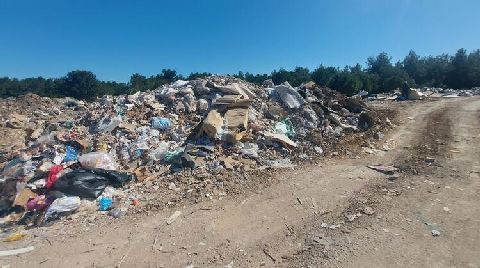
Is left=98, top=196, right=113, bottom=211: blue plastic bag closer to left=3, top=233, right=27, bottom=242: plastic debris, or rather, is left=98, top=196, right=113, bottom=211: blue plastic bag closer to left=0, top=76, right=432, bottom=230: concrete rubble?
left=0, top=76, right=432, bottom=230: concrete rubble

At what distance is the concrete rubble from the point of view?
5379mm

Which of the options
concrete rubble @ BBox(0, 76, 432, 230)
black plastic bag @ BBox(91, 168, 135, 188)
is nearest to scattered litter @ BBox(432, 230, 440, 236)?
concrete rubble @ BBox(0, 76, 432, 230)

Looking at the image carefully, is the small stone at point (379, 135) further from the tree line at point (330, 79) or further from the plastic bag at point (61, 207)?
the tree line at point (330, 79)

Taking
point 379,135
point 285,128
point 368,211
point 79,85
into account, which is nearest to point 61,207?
point 368,211

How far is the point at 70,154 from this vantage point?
262 inches

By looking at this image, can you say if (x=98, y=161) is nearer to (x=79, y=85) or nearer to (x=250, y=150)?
(x=250, y=150)

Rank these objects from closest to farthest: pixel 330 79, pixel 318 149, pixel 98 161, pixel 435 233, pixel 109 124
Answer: pixel 435 233 < pixel 98 161 < pixel 318 149 < pixel 109 124 < pixel 330 79

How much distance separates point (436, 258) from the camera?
351 centimetres

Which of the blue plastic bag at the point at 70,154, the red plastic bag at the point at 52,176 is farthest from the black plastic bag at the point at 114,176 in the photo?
the blue plastic bag at the point at 70,154

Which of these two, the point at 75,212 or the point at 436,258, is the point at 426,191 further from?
the point at 75,212

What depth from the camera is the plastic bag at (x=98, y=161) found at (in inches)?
232

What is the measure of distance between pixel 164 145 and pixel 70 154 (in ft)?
5.81

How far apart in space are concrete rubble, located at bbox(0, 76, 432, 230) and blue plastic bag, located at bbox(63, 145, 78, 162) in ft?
0.06

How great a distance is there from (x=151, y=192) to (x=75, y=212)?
112cm
